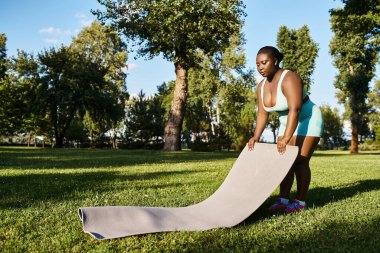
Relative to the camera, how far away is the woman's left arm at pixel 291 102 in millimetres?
5250

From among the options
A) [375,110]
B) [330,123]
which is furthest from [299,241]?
[330,123]

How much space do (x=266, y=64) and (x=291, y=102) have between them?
0.68 m

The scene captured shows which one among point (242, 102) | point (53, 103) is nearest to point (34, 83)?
point (53, 103)

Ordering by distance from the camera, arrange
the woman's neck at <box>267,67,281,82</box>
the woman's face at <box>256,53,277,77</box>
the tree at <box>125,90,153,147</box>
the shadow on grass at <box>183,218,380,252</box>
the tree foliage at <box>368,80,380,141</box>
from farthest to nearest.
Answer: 1. the tree foliage at <box>368,80,380,141</box>
2. the tree at <box>125,90,153,147</box>
3. the woman's neck at <box>267,67,281,82</box>
4. the woman's face at <box>256,53,277,77</box>
5. the shadow on grass at <box>183,218,380,252</box>

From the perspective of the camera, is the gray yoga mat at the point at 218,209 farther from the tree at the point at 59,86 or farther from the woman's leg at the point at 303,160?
the tree at the point at 59,86

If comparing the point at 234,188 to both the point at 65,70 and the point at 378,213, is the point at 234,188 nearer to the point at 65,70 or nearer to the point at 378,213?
the point at 378,213

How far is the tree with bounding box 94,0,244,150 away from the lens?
2736cm

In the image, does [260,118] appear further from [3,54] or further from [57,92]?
[3,54]

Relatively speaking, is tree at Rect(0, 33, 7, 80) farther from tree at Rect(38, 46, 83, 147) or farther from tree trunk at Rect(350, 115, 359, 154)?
tree trunk at Rect(350, 115, 359, 154)

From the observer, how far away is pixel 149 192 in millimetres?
7297

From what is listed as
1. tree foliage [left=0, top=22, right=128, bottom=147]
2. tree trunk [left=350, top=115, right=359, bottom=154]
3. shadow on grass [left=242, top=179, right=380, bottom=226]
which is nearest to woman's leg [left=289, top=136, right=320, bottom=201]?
shadow on grass [left=242, top=179, right=380, bottom=226]

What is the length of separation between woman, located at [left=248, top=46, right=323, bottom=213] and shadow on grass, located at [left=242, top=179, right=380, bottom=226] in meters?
0.40

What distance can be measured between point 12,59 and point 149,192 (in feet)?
157

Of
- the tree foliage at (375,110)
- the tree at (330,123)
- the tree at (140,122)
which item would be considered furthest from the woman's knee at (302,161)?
the tree at (330,123)
